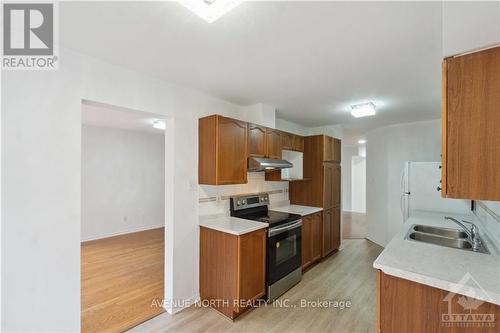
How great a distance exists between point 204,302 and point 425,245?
2.31 m

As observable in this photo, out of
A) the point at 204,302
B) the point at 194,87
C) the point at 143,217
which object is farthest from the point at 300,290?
the point at 143,217

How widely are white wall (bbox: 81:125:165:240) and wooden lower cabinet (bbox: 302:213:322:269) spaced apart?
13.9 ft

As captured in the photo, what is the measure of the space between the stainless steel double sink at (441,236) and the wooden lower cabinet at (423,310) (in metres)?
0.81

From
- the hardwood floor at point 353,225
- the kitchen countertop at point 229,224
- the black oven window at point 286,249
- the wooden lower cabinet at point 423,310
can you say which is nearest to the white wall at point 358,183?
the hardwood floor at point 353,225

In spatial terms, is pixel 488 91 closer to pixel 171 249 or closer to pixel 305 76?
pixel 305 76

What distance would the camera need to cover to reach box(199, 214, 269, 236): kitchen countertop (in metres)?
2.42

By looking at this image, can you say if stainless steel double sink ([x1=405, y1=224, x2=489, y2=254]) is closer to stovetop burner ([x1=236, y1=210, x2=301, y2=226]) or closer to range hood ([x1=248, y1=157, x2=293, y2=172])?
stovetop burner ([x1=236, y1=210, x2=301, y2=226])

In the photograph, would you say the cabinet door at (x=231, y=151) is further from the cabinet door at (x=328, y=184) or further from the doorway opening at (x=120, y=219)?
the cabinet door at (x=328, y=184)

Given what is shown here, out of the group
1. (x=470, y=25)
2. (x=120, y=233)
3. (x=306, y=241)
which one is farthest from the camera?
(x=120, y=233)

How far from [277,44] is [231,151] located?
52.0 inches

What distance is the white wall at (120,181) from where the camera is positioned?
16.4ft

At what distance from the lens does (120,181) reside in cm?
546

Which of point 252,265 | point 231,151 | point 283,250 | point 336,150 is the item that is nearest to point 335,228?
point 336,150

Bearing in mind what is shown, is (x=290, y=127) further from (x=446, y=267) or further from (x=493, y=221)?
(x=446, y=267)
